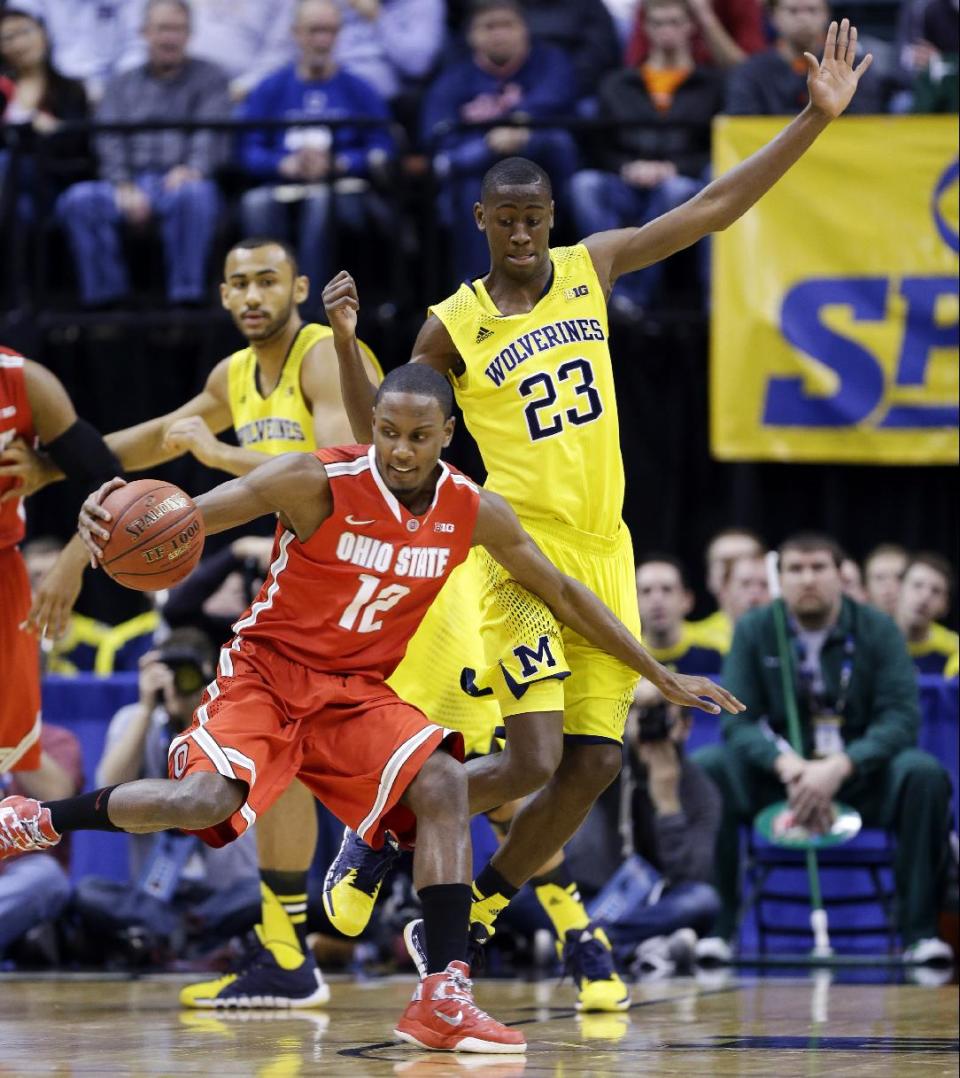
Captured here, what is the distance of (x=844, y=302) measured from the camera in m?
9.95

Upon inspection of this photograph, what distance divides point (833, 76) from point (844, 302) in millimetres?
4019

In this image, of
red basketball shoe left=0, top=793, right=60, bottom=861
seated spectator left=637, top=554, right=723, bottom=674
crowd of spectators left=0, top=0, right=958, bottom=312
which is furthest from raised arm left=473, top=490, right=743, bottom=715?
crowd of spectators left=0, top=0, right=958, bottom=312

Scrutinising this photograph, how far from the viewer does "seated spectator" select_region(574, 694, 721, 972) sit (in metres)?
8.22

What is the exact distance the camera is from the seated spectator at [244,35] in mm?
11594

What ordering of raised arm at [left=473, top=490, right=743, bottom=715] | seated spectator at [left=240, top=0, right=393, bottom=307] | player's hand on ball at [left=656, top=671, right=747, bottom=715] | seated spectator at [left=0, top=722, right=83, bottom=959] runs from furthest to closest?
1. seated spectator at [left=240, top=0, right=393, bottom=307]
2. seated spectator at [left=0, top=722, right=83, bottom=959]
3. player's hand on ball at [left=656, top=671, right=747, bottom=715]
4. raised arm at [left=473, top=490, right=743, bottom=715]

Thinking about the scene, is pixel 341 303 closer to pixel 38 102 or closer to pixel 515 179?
pixel 515 179

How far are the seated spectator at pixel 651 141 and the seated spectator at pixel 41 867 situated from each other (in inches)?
146

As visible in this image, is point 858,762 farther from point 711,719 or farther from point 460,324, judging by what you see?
point 460,324

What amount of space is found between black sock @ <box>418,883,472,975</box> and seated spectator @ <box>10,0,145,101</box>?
7641 mm

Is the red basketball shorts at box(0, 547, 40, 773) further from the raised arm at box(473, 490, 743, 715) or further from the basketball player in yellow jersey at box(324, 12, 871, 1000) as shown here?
the raised arm at box(473, 490, 743, 715)

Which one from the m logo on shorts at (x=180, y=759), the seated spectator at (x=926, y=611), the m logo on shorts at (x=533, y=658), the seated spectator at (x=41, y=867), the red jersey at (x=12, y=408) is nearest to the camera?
the m logo on shorts at (x=180, y=759)

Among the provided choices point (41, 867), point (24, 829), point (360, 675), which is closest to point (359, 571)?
point (360, 675)

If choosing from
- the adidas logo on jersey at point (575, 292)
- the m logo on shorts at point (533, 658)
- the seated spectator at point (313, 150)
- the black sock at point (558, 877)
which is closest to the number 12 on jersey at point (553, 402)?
the adidas logo on jersey at point (575, 292)

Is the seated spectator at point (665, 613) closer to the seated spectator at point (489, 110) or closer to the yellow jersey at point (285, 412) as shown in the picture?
the seated spectator at point (489, 110)
